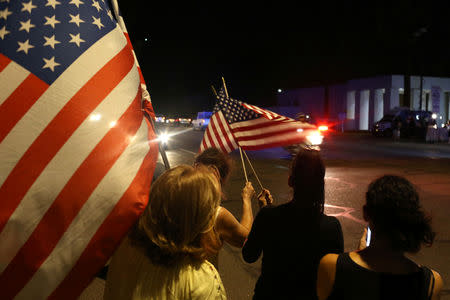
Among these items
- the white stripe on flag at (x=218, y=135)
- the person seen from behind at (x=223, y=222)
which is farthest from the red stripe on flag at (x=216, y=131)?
the person seen from behind at (x=223, y=222)

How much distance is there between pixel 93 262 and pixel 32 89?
2.55ft

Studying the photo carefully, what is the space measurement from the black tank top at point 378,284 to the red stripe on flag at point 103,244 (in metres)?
0.91

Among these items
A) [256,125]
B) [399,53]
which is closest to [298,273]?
[256,125]

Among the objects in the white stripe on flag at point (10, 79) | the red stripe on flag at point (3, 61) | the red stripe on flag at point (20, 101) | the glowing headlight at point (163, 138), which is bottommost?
the glowing headlight at point (163, 138)

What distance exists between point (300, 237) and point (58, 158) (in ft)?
4.14

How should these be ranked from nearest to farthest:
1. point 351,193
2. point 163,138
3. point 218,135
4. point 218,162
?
point 218,162 → point 218,135 → point 351,193 → point 163,138

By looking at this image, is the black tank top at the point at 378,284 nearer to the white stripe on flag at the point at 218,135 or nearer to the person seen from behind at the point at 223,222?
the person seen from behind at the point at 223,222

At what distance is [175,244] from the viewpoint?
170 cm

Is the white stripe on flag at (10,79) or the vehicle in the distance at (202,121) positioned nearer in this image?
the white stripe on flag at (10,79)

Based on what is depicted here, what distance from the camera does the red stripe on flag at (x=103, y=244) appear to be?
5.79ft

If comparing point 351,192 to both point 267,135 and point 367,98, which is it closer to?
point 267,135

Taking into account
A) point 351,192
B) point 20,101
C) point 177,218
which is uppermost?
point 20,101

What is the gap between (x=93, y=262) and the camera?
1.79 metres

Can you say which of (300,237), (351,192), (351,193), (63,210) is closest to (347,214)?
(351,193)
